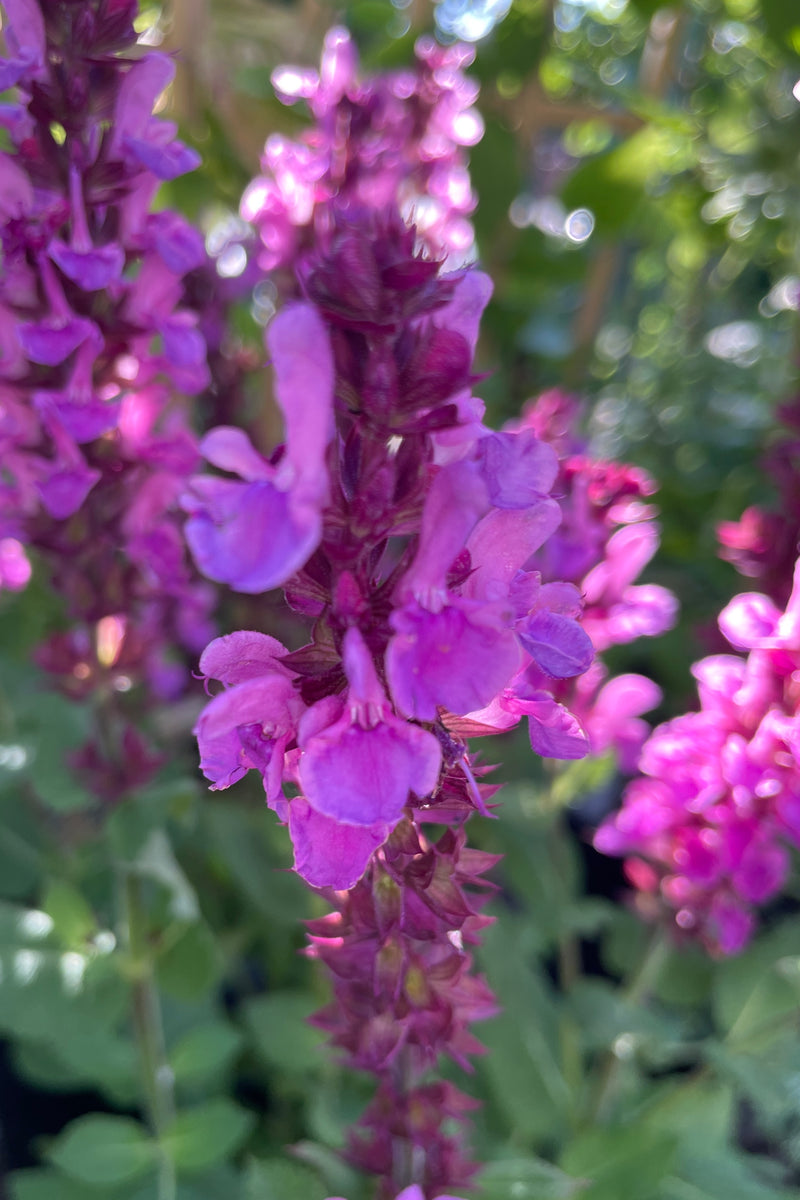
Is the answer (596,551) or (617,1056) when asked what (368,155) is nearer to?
(596,551)

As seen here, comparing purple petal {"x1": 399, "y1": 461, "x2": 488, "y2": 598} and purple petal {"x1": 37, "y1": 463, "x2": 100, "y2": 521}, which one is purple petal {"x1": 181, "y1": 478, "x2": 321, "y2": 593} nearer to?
purple petal {"x1": 399, "y1": 461, "x2": 488, "y2": 598}

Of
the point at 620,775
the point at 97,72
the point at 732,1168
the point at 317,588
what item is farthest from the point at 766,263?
the point at 317,588

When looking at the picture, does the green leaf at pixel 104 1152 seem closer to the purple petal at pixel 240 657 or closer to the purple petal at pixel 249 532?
the purple petal at pixel 240 657

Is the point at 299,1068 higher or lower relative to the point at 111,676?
lower

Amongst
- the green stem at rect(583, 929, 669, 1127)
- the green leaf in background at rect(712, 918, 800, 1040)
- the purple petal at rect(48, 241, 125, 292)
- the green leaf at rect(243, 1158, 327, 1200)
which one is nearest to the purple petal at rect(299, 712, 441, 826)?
the purple petal at rect(48, 241, 125, 292)

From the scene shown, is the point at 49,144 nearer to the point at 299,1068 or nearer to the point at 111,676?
the point at 111,676

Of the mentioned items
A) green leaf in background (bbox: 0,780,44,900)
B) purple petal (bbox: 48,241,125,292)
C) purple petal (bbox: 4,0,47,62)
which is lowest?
green leaf in background (bbox: 0,780,44,900)
